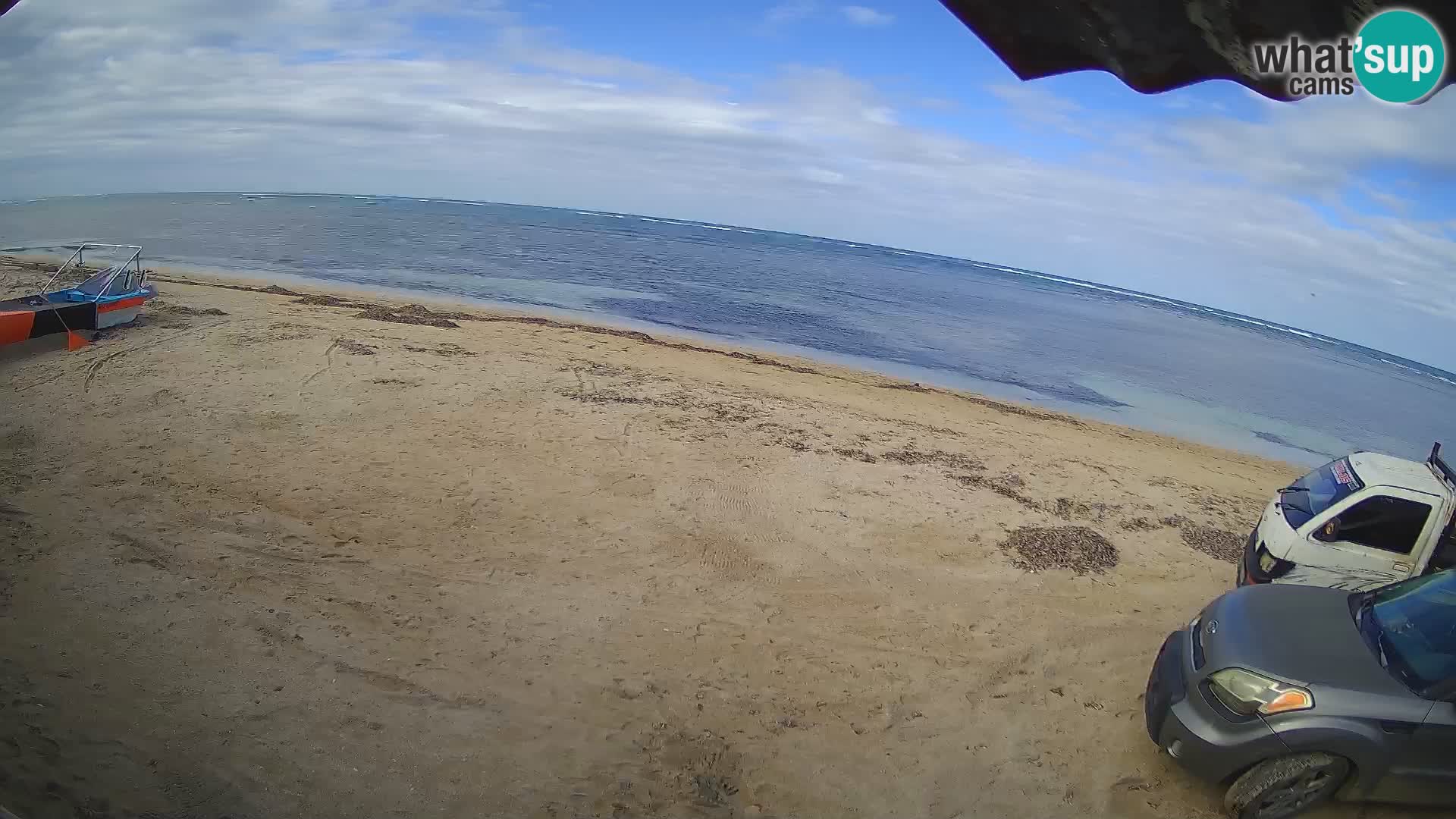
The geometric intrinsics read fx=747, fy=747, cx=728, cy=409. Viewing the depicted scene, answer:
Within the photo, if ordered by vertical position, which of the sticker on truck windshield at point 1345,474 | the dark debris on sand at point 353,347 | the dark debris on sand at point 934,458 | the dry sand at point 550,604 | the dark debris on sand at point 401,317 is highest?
the dark debris on sand at point 401,317

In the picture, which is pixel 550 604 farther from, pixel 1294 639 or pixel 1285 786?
pixel 1294 639

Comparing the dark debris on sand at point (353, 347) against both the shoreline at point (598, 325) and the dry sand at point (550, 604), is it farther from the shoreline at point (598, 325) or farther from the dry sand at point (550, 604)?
the shoreline at point (598, 325)

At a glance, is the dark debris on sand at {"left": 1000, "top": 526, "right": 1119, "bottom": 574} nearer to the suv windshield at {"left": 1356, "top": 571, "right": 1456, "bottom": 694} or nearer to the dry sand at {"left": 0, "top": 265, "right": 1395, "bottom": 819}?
the dry sand at {"left": 0, "top": 265, "right": 1395, "bottom": 819}

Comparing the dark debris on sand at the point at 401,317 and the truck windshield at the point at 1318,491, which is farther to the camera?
the dark debris on sand at the point at 401,317

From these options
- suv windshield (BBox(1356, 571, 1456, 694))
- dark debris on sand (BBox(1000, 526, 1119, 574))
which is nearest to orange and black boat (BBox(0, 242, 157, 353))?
dark debris on sand (BBox(1000, 526, 1119, 574))

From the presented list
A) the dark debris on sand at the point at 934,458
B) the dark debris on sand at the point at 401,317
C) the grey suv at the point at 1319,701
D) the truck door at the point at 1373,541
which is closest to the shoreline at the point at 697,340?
the dark debris on sand at the point at 401,317

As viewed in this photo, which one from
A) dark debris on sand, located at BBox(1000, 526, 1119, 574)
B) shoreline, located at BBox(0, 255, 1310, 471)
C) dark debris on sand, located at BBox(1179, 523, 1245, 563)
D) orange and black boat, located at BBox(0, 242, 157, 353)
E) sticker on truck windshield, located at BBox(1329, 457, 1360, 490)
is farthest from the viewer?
shoreline, located at BBox(0, 255, 1310, 471)

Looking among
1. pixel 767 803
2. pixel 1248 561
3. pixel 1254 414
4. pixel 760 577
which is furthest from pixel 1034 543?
pixel 1254 414
